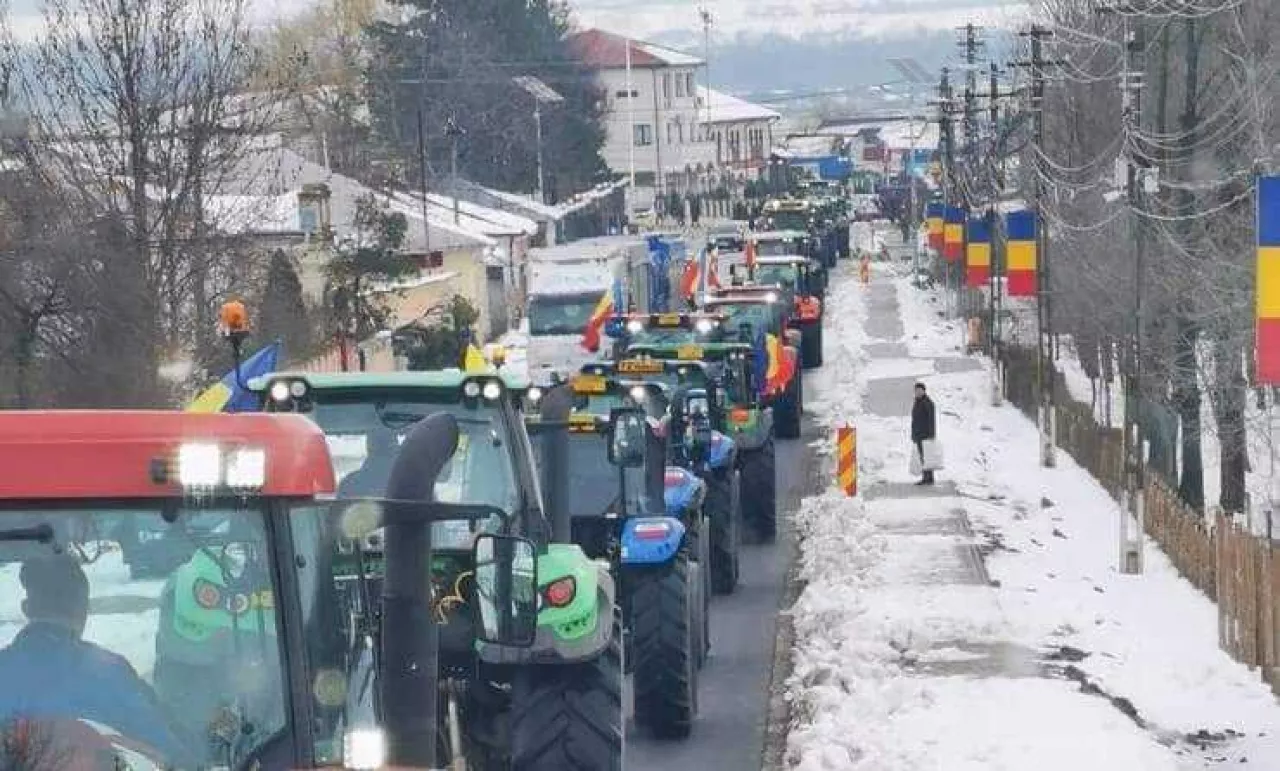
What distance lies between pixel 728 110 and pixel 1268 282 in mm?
165466

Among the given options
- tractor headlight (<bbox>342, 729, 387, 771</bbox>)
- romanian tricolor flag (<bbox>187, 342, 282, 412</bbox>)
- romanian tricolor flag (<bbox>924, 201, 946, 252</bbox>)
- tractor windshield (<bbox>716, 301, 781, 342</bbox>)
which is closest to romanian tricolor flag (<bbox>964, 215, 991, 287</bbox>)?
tractor windshield (<bbox>716, 301, 781, 342</bbox>)

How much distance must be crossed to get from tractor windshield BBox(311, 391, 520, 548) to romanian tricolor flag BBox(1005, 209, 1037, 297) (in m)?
30.3

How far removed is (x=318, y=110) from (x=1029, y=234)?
179ft

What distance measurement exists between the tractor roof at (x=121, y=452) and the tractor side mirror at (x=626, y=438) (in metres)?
9.86

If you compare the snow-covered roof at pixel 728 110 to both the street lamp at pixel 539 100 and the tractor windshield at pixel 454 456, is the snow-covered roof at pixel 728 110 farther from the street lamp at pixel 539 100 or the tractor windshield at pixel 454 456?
the tractor windshield at pixel 454 456

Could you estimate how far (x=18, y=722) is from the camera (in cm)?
579

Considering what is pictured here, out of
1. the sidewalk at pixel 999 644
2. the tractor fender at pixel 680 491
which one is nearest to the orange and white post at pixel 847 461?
the sidewalk at pixel 999 644

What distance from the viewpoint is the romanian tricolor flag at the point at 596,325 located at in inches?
1735

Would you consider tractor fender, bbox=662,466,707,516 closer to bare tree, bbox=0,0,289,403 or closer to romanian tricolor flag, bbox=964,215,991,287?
bare tree, bbox=0,0,289,403

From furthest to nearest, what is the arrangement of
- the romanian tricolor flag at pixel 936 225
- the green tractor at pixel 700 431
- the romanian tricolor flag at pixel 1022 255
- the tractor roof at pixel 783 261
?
the romanian tricolor flag at pixel 936 225 → the tractor roof at pixel 783 261 → the romanian tricolor flag at pixel 1022 255 → the green tractor at pixel 700 431

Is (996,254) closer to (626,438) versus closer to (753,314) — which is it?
(753,314)

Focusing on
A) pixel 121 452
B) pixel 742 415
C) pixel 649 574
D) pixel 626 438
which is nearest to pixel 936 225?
pixel 742 415

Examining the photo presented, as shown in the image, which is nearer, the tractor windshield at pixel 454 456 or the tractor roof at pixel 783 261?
the tractor windshield at pixel 454 456

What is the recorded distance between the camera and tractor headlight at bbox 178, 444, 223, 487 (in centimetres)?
591
